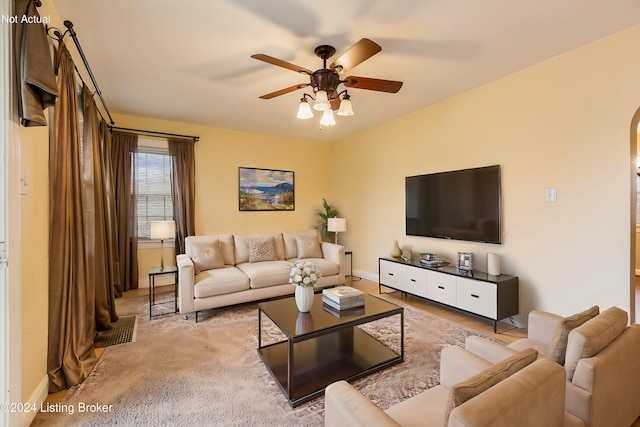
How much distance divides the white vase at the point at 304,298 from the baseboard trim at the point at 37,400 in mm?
1750

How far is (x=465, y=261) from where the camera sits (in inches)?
137

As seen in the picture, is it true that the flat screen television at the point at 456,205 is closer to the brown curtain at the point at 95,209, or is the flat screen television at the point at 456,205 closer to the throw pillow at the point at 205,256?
the throw pillow at the point at 205,256

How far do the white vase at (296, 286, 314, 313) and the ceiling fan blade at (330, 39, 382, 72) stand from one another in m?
1.80

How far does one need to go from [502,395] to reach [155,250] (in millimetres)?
4893

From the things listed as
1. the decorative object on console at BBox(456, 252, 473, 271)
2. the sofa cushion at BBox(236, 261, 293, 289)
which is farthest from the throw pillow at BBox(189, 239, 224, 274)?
the decorative object on console at BBox(456, 252, 473, 271)

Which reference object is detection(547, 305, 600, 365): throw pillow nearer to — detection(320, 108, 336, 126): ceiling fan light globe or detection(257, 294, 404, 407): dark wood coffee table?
detection(257, 294, 404, 407): dark wood coffee table

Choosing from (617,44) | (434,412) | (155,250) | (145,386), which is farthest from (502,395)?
(155,250)

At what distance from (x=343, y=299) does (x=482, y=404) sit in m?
1.62

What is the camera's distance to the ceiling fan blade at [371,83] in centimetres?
236

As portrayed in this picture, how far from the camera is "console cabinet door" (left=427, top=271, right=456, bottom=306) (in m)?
3.35

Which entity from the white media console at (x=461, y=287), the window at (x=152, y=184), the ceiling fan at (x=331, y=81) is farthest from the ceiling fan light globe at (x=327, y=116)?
the window at (x=152, y=184)

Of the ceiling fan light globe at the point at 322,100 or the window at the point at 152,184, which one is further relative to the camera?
the window at the point at 152,184

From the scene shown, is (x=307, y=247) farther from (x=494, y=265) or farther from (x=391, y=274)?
(x=494, y=265)

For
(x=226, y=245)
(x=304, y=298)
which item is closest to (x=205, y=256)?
(x=226, y=245)
